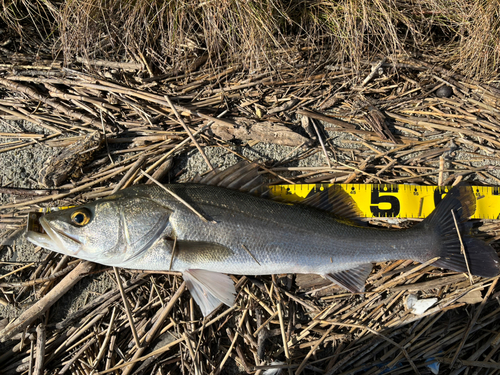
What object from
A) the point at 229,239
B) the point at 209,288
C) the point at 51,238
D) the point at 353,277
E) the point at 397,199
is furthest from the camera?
the point at 397,199

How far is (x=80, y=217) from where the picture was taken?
3.19 metres

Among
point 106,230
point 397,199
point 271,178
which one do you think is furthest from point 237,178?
point 397,199

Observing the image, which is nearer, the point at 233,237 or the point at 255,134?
the point at 233,237

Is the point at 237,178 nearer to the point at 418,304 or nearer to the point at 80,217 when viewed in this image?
the point at 80,217

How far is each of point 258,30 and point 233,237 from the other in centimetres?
238

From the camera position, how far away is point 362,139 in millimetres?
4113

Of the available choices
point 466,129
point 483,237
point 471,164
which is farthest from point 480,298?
point 466,129

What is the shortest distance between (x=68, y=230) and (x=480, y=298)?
4.50m

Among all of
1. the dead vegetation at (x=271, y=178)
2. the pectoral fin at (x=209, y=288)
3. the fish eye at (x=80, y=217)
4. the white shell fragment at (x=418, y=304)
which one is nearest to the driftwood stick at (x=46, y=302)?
the dead vegetation at (x=271, y=178)

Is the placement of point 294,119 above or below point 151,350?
above

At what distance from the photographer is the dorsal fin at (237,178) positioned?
3.59 meters

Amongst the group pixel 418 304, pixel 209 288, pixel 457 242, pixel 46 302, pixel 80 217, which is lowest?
pixel 418 304

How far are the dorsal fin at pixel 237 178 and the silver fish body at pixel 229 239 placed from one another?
0.11 meters

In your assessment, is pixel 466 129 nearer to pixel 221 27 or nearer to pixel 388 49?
pixel 388 49
